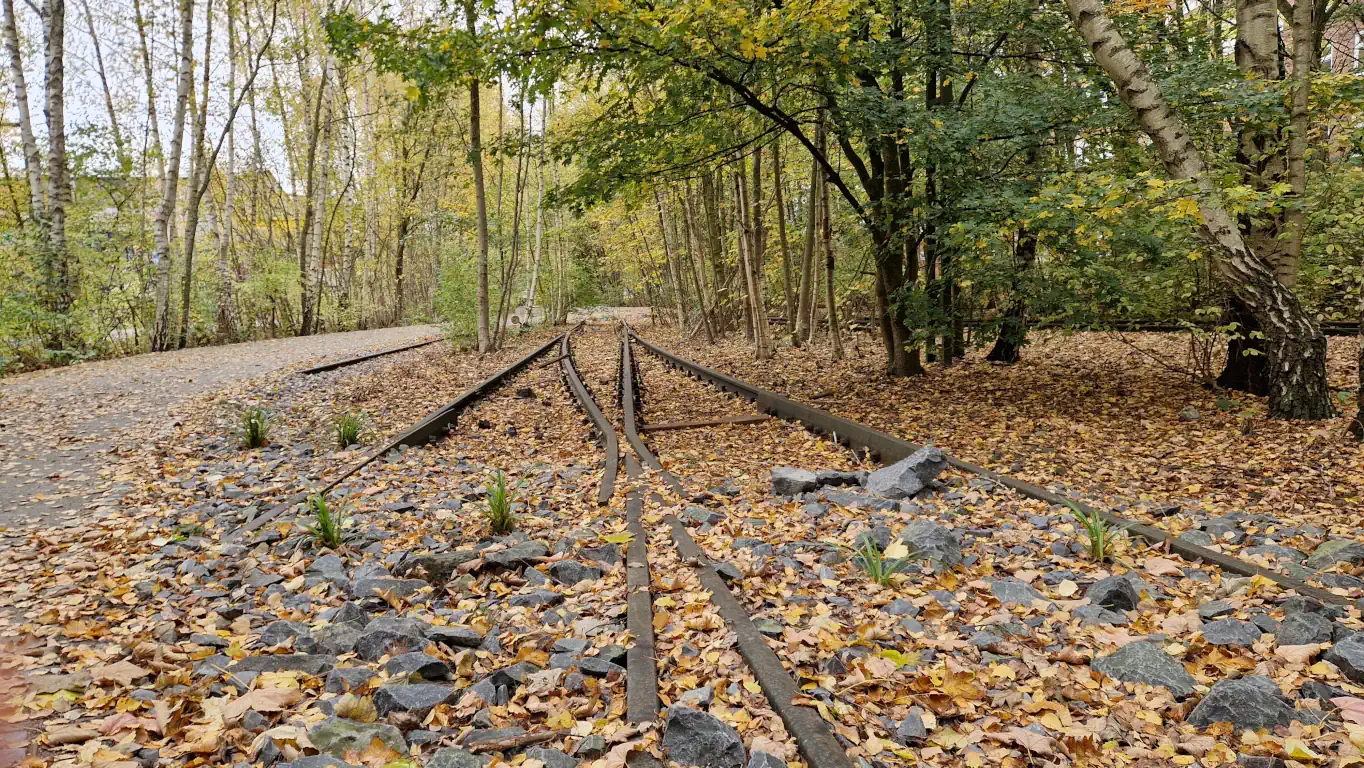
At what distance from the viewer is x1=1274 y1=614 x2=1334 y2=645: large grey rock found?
2834mm

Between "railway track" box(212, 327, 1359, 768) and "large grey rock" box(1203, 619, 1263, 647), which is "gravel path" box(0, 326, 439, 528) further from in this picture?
"large grey rock" box(1203, 619, 1263, 647)

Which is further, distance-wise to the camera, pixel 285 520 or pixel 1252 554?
pixel 285 520

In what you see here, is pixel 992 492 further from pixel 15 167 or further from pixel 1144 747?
pixel 15 167

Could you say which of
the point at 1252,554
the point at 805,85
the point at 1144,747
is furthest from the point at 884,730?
the point at 805,85

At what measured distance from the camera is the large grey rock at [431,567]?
404 cm

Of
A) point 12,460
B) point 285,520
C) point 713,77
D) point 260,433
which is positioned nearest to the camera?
point 285,520

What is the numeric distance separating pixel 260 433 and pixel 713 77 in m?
6.30

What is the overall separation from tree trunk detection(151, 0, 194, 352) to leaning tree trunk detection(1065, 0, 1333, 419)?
56.0ft

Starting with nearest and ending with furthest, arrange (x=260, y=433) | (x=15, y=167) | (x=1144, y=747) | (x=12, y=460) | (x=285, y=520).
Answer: (x=1144, y=747) → (x=285, y=520) → (x=12, y=460) → (x=260, y=433) → (x=15, y=167)

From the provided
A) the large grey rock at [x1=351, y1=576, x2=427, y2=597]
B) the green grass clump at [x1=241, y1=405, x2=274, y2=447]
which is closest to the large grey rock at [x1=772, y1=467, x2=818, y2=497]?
the large grey rock at [x1=351, y1=576, x2=427, y2=597]

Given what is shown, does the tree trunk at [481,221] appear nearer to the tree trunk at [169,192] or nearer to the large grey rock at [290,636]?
the tree trunk at [169,192]

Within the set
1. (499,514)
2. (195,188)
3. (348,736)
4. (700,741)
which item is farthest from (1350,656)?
(195,188)

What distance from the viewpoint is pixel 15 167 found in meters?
23.9

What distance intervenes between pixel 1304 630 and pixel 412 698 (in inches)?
138
